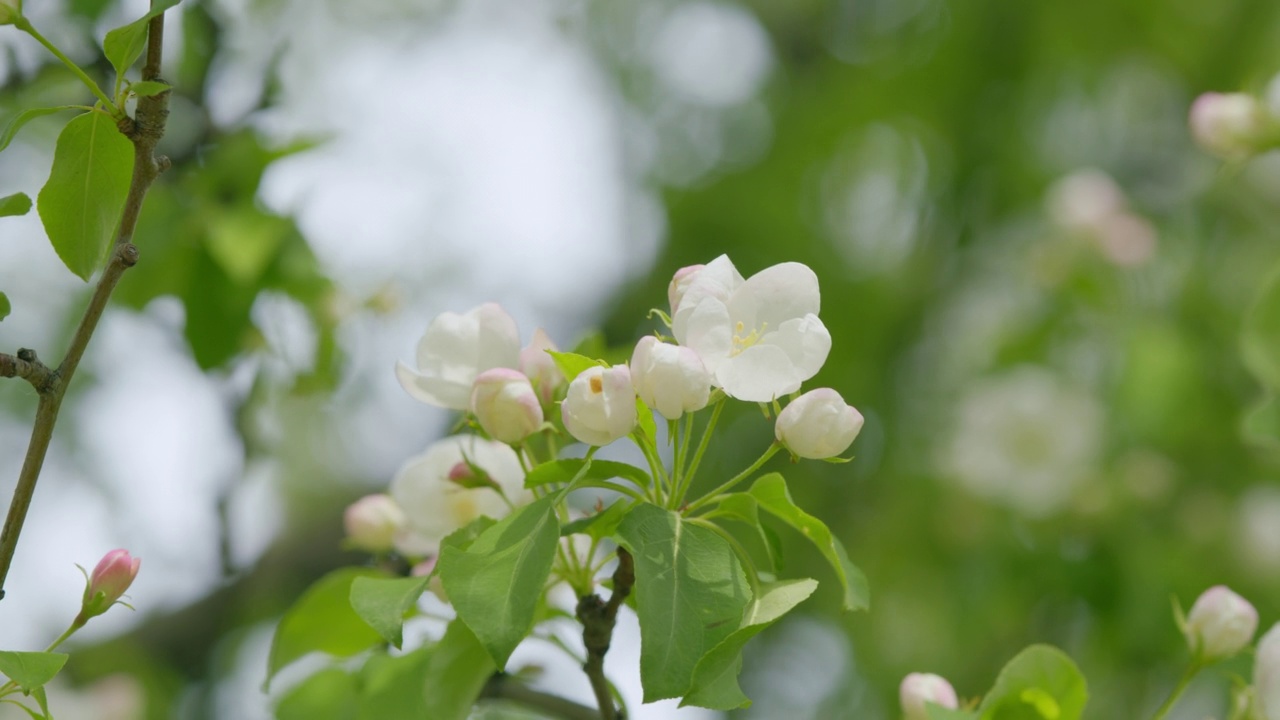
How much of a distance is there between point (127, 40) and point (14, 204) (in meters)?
0.17

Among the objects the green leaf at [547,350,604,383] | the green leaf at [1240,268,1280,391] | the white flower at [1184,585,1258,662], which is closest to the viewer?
the green leaf at [547,350,604,383]

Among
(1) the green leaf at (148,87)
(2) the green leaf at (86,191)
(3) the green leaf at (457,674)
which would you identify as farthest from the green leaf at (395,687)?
(1) the green leaf at (148,87)

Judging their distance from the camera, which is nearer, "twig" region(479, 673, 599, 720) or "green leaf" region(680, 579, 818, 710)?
"green leaf" region(680, 579, 818, 710)

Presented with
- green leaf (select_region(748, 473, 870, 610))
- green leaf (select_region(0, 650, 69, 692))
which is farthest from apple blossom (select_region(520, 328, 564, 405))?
green leaf (select_region(0, 650, 69, 692))

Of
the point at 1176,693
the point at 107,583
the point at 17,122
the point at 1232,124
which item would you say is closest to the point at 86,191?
the point at 17,122

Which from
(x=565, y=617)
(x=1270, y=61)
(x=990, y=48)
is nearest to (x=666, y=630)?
(x=565, y=617)

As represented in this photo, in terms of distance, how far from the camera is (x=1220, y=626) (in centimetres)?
140

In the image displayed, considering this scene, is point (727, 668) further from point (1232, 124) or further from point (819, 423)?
point (1232, 124)

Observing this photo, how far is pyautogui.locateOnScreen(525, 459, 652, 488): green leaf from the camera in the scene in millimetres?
1105

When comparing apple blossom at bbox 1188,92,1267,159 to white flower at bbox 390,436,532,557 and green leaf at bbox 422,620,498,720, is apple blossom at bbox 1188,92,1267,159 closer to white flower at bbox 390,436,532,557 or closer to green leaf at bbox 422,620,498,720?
white flower at bbox 390,436,532,557

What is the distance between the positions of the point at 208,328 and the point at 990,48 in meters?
3.47

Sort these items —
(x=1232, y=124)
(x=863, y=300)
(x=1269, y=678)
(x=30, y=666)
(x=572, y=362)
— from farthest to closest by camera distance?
1. (x=863, y=300)
2. (x=1232, y=124)
3. (x=1269, y=678)
4. (x=572, y=362)
5. (x=30, y=666)

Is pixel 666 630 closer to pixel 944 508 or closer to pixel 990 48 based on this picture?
pixel 944 508

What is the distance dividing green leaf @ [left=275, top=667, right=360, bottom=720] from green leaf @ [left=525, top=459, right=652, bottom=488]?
1.19 ft
